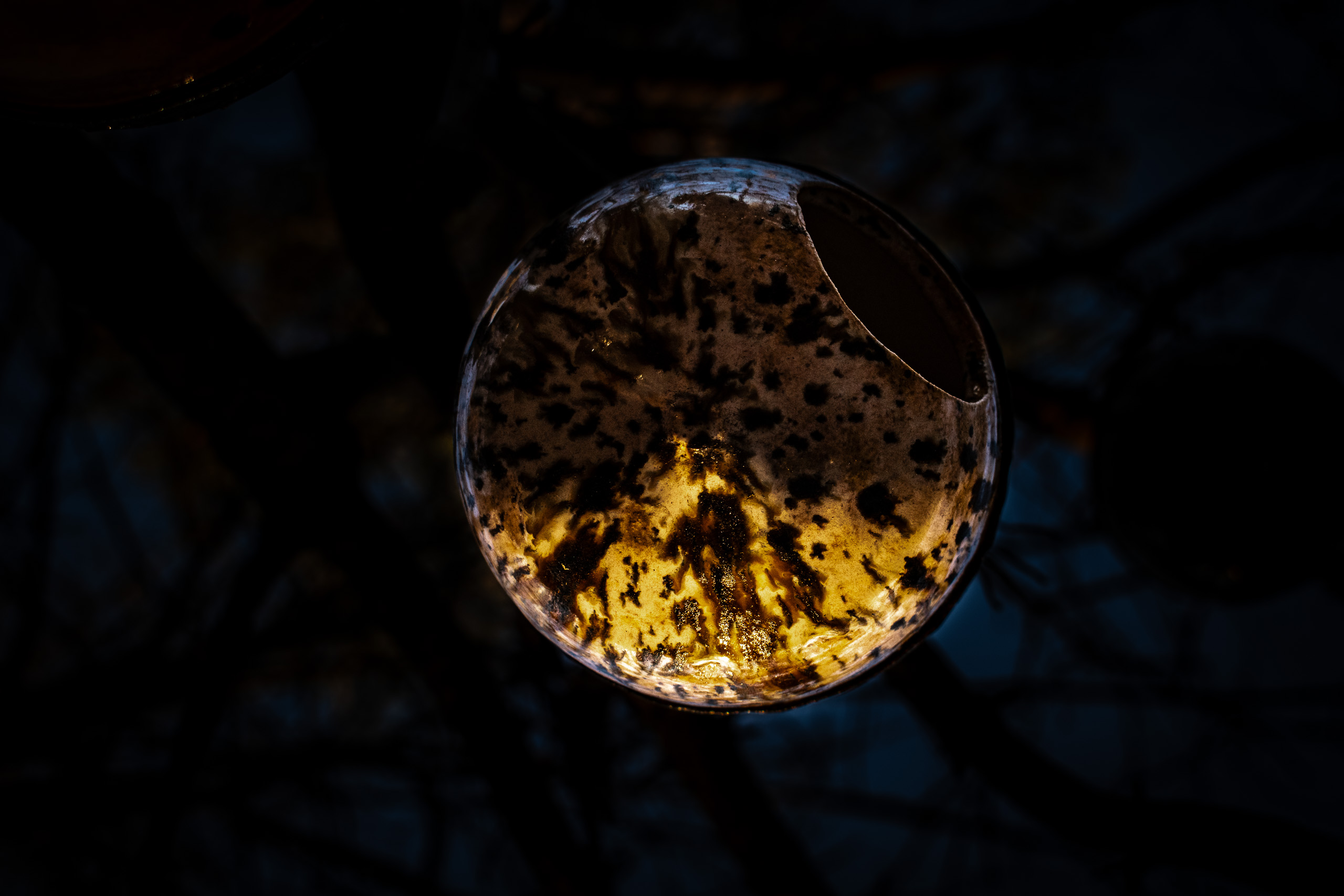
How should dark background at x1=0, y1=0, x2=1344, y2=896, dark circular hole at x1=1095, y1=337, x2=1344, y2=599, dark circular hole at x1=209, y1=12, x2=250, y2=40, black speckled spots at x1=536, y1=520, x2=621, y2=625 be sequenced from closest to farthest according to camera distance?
dark circular hole at x1=209, y1=12, x2=250, y2=40 < black speckled spots at x1=536, y1=520, x2=621, y2=625 < dark background at x1=0, y1=0, x2=1344, y2=896 < dark circular hole at x1=1095, y1=337, x2=1344, y2=599

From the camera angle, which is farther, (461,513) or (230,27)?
(461,513)

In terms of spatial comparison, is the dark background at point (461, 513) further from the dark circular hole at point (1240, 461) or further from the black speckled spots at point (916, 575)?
the black speckled spots at point (916, 575)

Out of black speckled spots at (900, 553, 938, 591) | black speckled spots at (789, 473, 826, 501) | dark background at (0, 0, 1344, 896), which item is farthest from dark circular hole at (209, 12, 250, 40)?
black speckled spots at (900, 553, 938, 591)

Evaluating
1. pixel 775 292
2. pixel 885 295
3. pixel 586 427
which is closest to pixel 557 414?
pixel 586 427

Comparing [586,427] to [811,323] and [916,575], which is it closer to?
[811,323]

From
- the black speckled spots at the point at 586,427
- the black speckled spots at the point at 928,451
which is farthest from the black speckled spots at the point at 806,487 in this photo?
the black speckled spots at the point at 586,427

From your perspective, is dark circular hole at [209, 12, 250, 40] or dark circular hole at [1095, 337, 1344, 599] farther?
dark circular hole at [1095, 337, 1344, 599]

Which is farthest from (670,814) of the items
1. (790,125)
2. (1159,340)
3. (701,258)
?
(701,258)

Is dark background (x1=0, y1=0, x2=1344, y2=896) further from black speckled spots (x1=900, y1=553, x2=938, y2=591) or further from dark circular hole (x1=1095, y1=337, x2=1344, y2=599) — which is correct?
black speckled spots (x1=900, y1=553, x2=938, y2=591)
